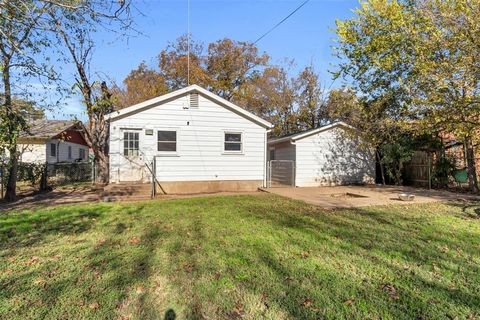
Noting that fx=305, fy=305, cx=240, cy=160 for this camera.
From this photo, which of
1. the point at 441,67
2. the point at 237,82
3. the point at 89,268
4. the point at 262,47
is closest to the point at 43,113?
the point at 89,268

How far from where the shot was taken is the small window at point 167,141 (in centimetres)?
1211

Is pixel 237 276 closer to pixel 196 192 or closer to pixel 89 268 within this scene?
pixel 89 268

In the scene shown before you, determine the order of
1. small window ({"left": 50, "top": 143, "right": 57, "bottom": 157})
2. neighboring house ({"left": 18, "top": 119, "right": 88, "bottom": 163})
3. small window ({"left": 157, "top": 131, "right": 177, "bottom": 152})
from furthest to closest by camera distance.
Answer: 1. small window ({"left": 50, "top": 143, "right": 57, "bottom": 157})
2. neighboring house ({"left": 18, "top": 119, "right": 88, "bottom": 163})
3. small window ({"left": 157, "top": 131, "right": 177, "bottom": 152})

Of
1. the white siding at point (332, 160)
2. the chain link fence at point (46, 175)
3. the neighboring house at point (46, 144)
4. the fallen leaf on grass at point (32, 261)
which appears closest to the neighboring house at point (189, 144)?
the white siding at point (332, 160)

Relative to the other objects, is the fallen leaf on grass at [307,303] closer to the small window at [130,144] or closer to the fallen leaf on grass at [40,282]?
the fallen leaf on grass at [40,282]

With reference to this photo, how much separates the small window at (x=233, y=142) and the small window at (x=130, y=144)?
3.60 meters

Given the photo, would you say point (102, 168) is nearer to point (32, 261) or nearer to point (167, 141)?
point (167, 141)

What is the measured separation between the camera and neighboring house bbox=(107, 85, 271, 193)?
11.8 meters

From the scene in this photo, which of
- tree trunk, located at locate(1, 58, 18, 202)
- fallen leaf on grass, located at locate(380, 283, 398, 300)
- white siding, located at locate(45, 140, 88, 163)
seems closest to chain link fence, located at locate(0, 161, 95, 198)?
white siding, located at locate(45, 140, 88, 163)

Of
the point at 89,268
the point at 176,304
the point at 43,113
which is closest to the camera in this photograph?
the point at 176,304

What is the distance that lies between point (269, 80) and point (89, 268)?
2770 cm

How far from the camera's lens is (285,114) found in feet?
94.0

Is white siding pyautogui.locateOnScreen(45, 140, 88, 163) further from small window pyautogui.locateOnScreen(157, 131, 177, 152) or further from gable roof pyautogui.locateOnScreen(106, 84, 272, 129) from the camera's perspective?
small window pyautogui.locateOnScreen(157, 131, 177, 152)

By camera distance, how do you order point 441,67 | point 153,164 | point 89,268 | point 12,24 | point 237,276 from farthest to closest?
point 153,164, point 441,67, point 12,24, point 89,268, point 237,276
